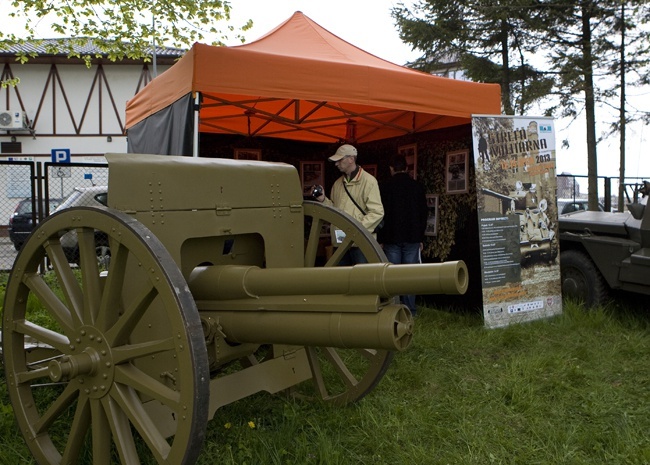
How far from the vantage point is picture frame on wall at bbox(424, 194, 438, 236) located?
6.70 metres

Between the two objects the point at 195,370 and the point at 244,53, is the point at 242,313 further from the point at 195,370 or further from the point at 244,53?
the point at 244,53

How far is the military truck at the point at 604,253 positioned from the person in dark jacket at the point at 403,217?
4.96 ft

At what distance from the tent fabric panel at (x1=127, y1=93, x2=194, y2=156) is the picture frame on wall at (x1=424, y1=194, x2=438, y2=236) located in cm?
298

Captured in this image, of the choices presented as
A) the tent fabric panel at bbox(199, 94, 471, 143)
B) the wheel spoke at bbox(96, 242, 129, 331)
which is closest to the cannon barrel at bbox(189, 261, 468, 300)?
the wheel spoke at bbox(96, 242, 129, 331)

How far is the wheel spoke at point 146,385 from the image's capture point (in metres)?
2.40

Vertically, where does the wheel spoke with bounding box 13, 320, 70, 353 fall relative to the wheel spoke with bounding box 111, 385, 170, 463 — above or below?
above

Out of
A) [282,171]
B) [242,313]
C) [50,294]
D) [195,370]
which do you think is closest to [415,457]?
→ [242,313]

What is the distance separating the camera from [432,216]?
6758mm

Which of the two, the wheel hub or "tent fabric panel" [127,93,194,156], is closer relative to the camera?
the wheel hub

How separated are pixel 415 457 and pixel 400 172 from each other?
137 inches

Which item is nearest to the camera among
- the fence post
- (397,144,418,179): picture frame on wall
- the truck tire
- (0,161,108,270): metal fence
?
the truck tire

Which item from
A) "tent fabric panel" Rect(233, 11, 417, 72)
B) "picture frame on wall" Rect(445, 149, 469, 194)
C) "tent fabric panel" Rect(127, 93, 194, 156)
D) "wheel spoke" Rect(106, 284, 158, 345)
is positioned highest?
"tent fabric panel" Rect(233, 11, 417, 72)

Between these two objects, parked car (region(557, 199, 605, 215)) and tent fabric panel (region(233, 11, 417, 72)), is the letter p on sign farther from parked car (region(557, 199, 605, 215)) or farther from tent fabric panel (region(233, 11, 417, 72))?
parked car (region(557, 199, 605, 215))

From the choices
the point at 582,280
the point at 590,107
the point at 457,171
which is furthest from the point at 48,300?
the point at 590,107
